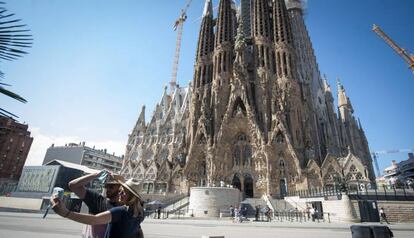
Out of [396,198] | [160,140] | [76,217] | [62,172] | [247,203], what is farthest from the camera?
[160,140]

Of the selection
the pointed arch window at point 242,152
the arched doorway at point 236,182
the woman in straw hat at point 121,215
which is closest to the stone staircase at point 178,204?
the arched doorway at point 236,182

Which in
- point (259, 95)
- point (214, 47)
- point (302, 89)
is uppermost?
point (214, 47)

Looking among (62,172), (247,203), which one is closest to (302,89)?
(247,203)

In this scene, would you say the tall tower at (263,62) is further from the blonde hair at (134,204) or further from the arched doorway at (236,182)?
the blonde hair at (134,204)

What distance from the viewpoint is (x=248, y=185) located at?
34406 millimetres

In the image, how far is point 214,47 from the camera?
48.1m

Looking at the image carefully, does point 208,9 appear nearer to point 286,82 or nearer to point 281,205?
point 286,82

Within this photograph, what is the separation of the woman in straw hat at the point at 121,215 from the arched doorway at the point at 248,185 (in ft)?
107

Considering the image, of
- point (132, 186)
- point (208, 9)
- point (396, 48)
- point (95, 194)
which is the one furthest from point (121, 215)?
point (396, 48)

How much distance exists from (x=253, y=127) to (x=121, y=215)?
33.1 m

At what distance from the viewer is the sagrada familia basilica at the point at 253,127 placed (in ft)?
104

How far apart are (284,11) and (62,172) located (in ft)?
165

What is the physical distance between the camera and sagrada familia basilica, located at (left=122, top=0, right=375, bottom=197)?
31.7m

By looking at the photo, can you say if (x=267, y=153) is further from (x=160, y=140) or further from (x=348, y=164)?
(x=160, y=140)
